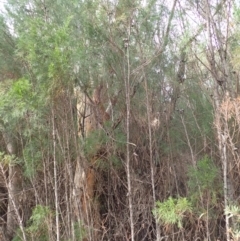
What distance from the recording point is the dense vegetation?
11.4ft

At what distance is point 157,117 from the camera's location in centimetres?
451

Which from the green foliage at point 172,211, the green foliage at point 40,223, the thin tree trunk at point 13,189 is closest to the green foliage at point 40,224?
the green foliage at point 40,223

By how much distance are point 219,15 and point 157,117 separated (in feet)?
4.57

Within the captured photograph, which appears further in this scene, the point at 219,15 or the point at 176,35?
the point at 176,35

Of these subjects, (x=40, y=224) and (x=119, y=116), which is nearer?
(x=40, y=224)

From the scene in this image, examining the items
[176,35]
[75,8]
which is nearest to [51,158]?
Answer: [75,8]

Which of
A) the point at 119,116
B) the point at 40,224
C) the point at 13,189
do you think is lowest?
the point at 40,224

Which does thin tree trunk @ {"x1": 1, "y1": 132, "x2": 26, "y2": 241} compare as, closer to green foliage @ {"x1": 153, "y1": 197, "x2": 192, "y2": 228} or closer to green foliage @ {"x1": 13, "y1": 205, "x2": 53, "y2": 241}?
green foliage @ {"x1": 13, "y1": 205, "x2": 53, "y2": 241}

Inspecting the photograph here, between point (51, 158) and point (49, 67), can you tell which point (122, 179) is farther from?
point (49, 67)

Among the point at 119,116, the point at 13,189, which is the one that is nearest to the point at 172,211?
the point at 119,116

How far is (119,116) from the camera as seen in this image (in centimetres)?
443

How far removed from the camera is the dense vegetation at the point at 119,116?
3467mm

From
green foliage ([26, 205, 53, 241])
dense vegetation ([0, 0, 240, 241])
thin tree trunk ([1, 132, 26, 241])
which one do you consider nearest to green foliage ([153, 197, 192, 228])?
dense vegetation ([0, 0, 240, 241])

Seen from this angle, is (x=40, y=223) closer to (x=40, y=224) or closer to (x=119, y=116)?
(x=40, y=224)
